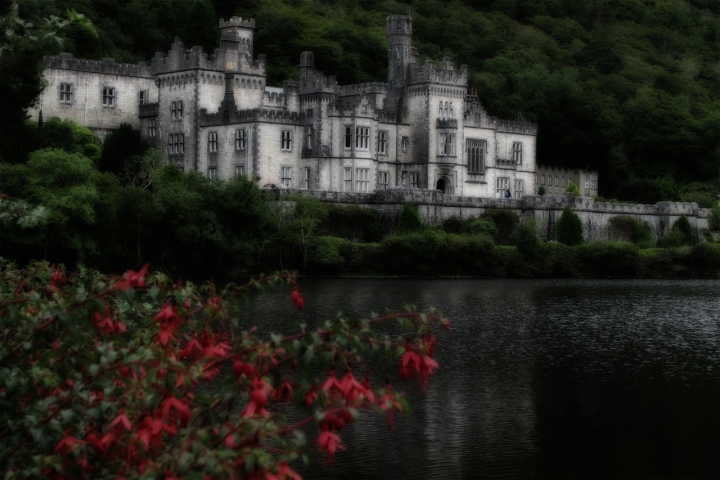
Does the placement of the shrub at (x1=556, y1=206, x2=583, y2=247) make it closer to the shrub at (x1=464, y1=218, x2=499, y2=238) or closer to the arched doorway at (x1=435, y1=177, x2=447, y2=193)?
the shrub at (x1=464, y1=218, x2=499, y2=238)

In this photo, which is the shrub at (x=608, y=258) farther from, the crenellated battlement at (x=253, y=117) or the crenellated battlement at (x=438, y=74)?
the crenellated battlement at (x=253, y=117)

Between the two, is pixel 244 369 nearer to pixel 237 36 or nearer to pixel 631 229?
pixel 237 36

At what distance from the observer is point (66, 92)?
7356 cm

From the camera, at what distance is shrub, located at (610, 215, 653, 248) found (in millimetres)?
78938

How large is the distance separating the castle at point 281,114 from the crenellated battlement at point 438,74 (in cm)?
6

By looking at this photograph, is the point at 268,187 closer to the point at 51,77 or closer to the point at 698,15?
the point at 51,77

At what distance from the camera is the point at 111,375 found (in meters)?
13.7

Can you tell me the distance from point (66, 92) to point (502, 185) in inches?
1031

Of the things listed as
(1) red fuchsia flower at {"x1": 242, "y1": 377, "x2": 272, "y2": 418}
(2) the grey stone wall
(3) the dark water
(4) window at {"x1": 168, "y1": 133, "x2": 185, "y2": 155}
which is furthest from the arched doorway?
(1) red fuchsia flower at {"x1": 242, "y1": 377, "x2": 272, "y2": 418}

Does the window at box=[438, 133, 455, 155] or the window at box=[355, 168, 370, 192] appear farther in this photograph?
the window at box=[438, 133, 455, 155]

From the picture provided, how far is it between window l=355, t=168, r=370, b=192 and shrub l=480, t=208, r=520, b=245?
647 cm

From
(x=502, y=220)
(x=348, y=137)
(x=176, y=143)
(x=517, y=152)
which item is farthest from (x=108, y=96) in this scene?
(x=517, y=152)

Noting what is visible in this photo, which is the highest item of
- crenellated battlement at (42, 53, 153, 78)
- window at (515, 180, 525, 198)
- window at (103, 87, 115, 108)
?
crenellated battlement at (42, 53, 153, 78)

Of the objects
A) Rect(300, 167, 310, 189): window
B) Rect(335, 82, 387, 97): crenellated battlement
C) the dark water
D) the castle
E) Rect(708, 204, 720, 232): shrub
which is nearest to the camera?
the dark water
